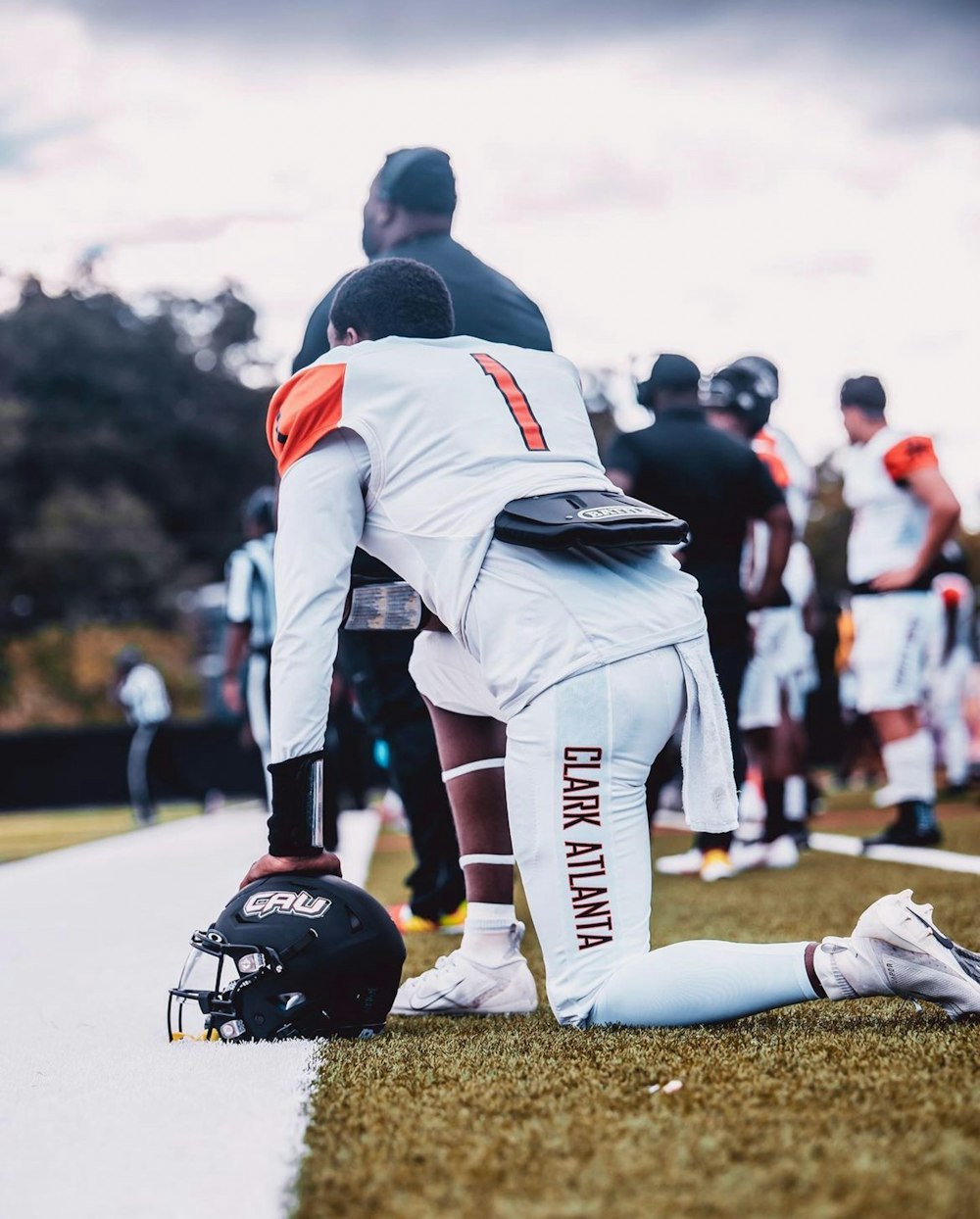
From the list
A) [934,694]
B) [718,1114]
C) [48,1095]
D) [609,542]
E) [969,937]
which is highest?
[609,542]

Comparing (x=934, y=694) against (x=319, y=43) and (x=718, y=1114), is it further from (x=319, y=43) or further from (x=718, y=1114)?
(x=718, y=1114)

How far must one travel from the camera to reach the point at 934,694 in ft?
39.6

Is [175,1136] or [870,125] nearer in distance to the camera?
[175,1136]

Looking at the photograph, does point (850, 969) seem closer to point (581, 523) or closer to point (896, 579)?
point (581, 523)

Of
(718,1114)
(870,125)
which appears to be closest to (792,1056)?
(718,1114)

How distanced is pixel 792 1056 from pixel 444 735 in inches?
49.3

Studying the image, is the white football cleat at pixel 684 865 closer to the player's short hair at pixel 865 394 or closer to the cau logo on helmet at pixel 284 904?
the player's short hair at pixel 865 394

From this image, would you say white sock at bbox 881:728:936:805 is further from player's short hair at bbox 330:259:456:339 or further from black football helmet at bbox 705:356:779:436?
player's short hair at bbox 330:259:456:339

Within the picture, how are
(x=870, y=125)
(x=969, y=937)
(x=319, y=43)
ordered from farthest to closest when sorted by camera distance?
1. (x=870, y=125)
2. (x=319, y=43)
3. (x=969, y=937)

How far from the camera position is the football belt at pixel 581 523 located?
8.71 feet

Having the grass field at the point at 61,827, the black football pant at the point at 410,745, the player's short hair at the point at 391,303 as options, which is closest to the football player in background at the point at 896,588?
the black football pant at the point at 410,745

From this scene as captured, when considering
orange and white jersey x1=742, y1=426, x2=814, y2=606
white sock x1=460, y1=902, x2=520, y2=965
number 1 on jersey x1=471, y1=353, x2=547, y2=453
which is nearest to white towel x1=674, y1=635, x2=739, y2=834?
number 1 on jersey x1=471, y1=353, x2=547, y2=453

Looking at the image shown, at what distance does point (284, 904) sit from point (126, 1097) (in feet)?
1.83

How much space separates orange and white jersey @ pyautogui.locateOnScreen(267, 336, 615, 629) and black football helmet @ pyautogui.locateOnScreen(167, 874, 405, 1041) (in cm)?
63
